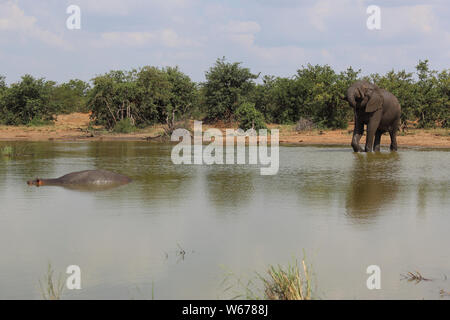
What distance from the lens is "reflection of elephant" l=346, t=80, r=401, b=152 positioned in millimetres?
20938

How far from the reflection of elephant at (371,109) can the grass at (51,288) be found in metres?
16.4

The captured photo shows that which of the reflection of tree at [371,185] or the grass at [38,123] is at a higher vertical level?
the grass at [38,123]

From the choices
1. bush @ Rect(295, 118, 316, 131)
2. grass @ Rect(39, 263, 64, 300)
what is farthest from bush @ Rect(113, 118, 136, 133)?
grass @ Rect(39, 263, 64, 300)

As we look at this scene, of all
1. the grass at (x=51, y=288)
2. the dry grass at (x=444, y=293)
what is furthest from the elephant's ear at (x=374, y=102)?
the grass at (x=51, y=288)

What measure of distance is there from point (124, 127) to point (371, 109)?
18656mm

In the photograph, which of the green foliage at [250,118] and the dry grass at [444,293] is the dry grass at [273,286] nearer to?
the dry grass at [444,293]

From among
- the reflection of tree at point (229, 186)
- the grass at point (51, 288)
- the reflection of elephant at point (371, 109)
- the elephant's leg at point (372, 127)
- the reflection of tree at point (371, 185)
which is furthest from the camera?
the elephant's leg at point (372, 127)

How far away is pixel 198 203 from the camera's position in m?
10.4

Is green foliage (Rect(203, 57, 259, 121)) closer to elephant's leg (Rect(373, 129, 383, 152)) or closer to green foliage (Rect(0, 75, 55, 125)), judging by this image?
green foliage (Rect(0, 75, 55, 125))

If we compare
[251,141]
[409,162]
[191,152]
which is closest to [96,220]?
[409,162]

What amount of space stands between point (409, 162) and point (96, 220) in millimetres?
12374

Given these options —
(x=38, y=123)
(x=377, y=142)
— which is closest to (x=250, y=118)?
(x=377, y=142)

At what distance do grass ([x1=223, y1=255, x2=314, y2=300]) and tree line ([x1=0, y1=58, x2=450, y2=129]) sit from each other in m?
26.2

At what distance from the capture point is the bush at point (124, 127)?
35.5 meters
